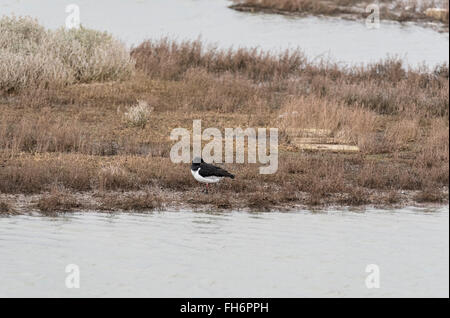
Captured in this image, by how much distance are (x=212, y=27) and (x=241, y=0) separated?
947 centimetres

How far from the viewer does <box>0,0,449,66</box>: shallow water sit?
1503 inches

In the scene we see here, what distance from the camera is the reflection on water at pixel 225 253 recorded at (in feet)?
35.1

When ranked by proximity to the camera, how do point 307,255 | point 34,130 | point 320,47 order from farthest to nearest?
point 320,47, point 34,130, point 307,255

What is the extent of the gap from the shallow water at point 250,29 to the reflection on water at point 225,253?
74.1 feet

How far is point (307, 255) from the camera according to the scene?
39.0 feet

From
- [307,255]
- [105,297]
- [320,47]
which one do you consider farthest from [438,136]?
[320,47]

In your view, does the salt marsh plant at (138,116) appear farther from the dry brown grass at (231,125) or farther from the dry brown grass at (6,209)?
the dry brown grass at (6,209)

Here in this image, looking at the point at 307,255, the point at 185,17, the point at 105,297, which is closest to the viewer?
the point at 105,297

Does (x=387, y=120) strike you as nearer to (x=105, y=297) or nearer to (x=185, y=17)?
(x=105, y=297)

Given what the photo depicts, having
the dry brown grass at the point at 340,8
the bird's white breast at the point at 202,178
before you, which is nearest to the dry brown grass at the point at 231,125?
the bird's white breast at the point at 202,178

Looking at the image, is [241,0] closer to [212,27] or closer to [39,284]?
[212,27]

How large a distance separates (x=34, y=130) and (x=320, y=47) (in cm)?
2290

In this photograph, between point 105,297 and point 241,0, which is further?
point 241,0

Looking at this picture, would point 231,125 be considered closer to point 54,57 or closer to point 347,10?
point 54,57
